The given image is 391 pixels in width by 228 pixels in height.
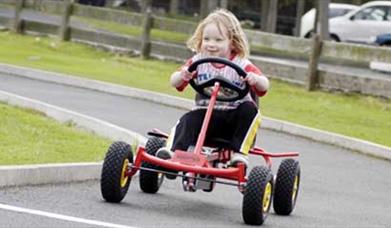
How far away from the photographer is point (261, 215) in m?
8.73

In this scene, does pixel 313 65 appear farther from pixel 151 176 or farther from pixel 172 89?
pixel 151 176

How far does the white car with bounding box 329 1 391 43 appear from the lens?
3894cm

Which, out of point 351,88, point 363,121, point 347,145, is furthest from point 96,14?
point 347,145

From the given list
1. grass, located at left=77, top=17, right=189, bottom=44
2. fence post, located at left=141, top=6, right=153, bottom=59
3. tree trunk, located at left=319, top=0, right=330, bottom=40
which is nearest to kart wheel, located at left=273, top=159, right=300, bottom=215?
fence post, located at left=141, top=6, right=153, bottom=59

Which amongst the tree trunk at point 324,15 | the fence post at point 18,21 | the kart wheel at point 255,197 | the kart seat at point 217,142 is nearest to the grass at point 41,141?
the kart seat at point 217,142

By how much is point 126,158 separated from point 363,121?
1030cm

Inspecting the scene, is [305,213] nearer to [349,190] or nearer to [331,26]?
[349,190]

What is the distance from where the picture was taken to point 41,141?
38.7ft

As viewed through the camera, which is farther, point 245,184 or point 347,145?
point 347,145

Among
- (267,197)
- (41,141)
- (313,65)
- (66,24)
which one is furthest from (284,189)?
(66,24)

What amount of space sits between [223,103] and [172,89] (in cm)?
1194

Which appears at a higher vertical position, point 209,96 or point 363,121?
point 209,96

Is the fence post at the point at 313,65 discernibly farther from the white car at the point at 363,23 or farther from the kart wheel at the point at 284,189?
the white car at the point at 363,23

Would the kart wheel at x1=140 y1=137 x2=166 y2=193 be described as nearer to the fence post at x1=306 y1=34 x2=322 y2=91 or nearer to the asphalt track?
the asphalt track
